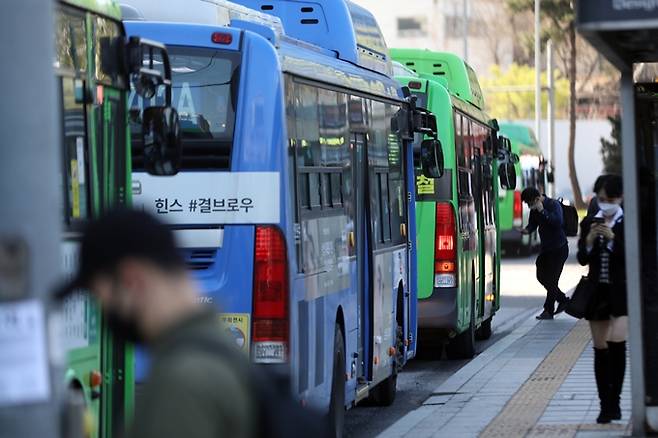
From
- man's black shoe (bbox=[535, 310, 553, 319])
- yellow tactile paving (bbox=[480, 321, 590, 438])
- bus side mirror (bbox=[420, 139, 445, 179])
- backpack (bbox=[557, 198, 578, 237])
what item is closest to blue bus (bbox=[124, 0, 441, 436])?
yellow tactile paving (bbox=[480, 321, 590, 438])

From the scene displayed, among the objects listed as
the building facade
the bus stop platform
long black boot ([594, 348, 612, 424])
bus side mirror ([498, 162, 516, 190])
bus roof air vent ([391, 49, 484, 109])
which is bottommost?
the bus stop platform

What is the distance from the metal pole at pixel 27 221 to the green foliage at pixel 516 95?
3557 inches

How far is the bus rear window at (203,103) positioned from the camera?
9992 mm

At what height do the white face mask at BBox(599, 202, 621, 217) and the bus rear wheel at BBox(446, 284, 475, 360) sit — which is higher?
the white face mask at BBox(599, 202, 621, 217)

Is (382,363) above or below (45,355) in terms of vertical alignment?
below

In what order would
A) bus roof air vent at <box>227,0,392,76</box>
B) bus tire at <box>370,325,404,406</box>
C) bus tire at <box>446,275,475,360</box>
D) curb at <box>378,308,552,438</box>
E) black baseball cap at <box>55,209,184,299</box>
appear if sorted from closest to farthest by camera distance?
black baseball cap at <box>55,209,184,299</box>, curb at <box>378,308,552,438</box>, bus roof air vent at <box>227,0,392,76</box>, bus tire at <box>370,325,404,406</box>, bus tire at <box>446,275,475,360</box>

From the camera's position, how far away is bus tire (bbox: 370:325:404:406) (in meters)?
14.8

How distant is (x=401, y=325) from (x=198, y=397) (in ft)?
37.8

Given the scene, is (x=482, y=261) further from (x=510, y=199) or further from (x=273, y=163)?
(x=510, y=199)

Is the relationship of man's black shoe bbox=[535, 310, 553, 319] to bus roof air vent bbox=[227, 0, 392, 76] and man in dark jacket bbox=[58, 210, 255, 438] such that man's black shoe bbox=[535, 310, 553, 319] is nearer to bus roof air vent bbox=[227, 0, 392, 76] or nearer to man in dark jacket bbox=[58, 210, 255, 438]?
bus roof air vent bbox=[227, 0, 392, 76]

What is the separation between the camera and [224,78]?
33.2 feet

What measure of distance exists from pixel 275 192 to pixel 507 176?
15.9m

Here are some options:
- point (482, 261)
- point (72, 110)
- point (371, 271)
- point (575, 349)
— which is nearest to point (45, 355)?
point (72, 110)

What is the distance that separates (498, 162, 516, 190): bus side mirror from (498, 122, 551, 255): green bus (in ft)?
53.3
